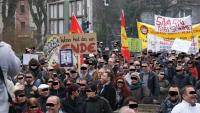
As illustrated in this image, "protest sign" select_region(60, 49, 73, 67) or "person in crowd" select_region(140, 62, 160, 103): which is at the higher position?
"protest sign" select_region(60, 49, 73, 67)

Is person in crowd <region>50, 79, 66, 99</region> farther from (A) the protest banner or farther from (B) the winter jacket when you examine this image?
(A) the protest banner

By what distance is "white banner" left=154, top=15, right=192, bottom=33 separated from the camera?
74.2ft

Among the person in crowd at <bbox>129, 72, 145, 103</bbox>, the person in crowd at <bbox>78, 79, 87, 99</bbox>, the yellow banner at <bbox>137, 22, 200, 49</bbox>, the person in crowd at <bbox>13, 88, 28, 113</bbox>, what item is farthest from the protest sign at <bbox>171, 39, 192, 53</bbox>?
the person in crowd at <bbox>13, 88, 28, 113</bbox>

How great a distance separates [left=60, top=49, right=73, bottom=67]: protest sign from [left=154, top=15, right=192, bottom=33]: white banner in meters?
6.95

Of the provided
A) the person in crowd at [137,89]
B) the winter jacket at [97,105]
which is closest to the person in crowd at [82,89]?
the winter jacket at [97,105]

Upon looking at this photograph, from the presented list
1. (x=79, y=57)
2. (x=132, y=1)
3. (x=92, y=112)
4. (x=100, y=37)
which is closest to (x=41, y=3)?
(x=100, y=37)

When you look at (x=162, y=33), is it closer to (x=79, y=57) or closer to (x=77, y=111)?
(x=79, y=57)

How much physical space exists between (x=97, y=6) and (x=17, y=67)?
5448 centimetres

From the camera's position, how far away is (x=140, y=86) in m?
13.3

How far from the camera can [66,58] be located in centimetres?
1625

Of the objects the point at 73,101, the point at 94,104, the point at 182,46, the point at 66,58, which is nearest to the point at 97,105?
the point at 94,104

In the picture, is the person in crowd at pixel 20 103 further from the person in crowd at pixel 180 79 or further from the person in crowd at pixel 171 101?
the person in crowd at pixel 180 79

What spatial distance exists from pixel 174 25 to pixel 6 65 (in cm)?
1772

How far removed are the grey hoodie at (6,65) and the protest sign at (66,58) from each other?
10.4m
